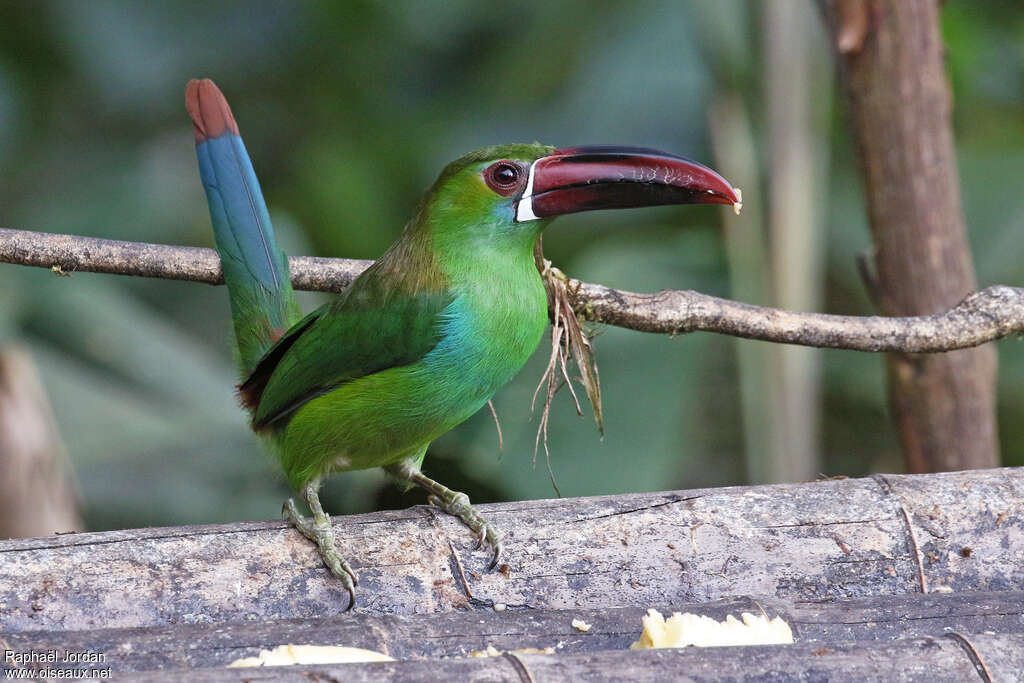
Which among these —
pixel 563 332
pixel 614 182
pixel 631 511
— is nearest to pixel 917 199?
pixel 563 332

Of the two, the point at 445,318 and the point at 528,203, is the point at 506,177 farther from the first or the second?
the point at 445,318

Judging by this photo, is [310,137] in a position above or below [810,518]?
above

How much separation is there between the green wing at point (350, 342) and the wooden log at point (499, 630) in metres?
0.65

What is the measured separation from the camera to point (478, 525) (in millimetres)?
2008

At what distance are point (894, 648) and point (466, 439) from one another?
188 centimetres

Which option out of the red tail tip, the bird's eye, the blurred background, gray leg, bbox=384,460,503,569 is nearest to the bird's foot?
gray leg, bbox=384,460,503,569

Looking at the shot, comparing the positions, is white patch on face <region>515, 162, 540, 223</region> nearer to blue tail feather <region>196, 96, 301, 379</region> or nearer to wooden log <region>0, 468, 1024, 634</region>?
wooden log <region>0, 468, 1024, 634</region>

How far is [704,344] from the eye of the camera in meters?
3.89

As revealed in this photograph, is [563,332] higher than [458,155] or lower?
lower

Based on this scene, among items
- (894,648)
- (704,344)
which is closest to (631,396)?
(704,344)

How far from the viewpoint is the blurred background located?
367 cm

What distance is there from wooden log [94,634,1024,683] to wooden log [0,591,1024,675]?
2.2 inches

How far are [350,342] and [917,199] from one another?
177 centimetres

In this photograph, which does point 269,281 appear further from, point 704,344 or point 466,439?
point 704,344
